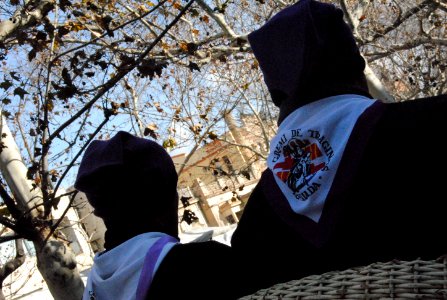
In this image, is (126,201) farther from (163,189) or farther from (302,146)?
(302,146)

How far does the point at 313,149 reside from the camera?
4.21 ft

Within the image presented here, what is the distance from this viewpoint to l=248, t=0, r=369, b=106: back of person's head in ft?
4.54

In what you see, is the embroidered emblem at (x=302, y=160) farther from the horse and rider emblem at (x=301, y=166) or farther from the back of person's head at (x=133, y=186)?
the back of person's head at (x=133, y=186)

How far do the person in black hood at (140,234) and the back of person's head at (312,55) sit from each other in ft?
1.77

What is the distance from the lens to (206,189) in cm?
3431

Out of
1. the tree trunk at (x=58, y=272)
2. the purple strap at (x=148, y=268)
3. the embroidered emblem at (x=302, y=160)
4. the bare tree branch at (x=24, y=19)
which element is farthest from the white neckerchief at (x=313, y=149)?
the bare tree branch at (x=24, y=19)

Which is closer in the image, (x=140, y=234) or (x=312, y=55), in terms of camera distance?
(x=312, y=55)

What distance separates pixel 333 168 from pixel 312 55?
0.34 m

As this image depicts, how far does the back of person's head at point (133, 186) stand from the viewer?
6.11ft

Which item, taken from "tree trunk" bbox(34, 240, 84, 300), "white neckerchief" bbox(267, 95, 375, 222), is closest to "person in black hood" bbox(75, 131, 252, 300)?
"white neckerchief" bbox(267, 95, 375, 222)

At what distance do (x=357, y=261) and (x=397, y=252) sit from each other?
0.10 meters

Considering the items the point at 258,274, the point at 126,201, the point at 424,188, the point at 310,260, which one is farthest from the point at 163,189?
the point at 424,188

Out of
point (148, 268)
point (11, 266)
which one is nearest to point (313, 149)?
point (148, 268)

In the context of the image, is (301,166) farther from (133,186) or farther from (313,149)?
(133,186)
